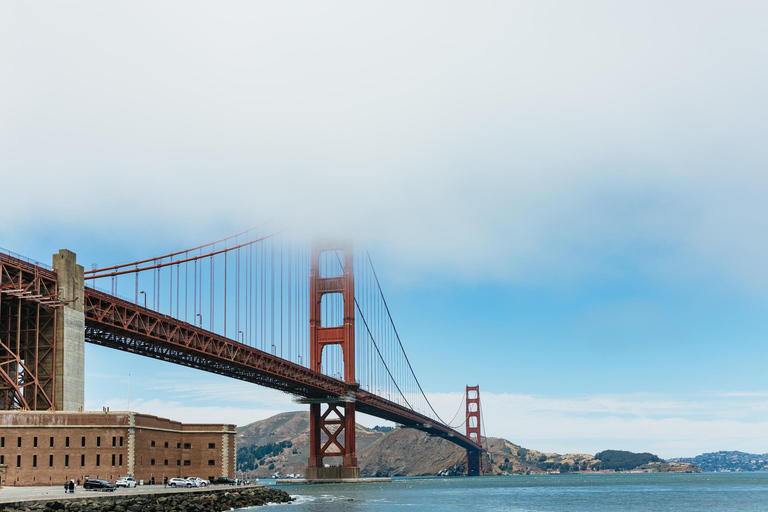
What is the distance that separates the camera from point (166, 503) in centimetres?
4588

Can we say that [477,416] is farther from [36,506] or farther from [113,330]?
[36,506]

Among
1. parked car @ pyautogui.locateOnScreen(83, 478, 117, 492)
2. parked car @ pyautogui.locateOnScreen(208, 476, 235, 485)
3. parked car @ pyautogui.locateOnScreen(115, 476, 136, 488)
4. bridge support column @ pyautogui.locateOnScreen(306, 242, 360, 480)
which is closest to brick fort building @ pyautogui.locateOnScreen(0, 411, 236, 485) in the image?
parked car @ pyautogui.locateOnScreen(115, 476, 136, 488)

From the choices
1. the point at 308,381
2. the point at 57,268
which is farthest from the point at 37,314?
the point at 308,381

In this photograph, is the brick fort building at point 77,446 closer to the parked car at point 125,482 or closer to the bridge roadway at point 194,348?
the parked car at point 125,482

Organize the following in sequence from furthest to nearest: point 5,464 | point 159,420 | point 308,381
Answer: point 308,381, point 159,420, point 5,464

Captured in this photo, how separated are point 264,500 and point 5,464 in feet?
63.8

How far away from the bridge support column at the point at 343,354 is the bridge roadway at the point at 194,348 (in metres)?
3.54

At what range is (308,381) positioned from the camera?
91750 millimetres

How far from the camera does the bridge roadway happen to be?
62.1 metres

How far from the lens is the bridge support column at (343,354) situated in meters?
104

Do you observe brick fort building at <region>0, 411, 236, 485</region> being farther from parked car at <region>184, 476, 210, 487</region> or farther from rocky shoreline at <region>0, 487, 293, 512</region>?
rocky shoreline at <region>0, 487, 293, 512</region>

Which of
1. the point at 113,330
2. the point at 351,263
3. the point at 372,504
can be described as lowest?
the point at 372,504

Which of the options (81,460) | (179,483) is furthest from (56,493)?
(179,483)

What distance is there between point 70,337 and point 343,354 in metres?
52.4
